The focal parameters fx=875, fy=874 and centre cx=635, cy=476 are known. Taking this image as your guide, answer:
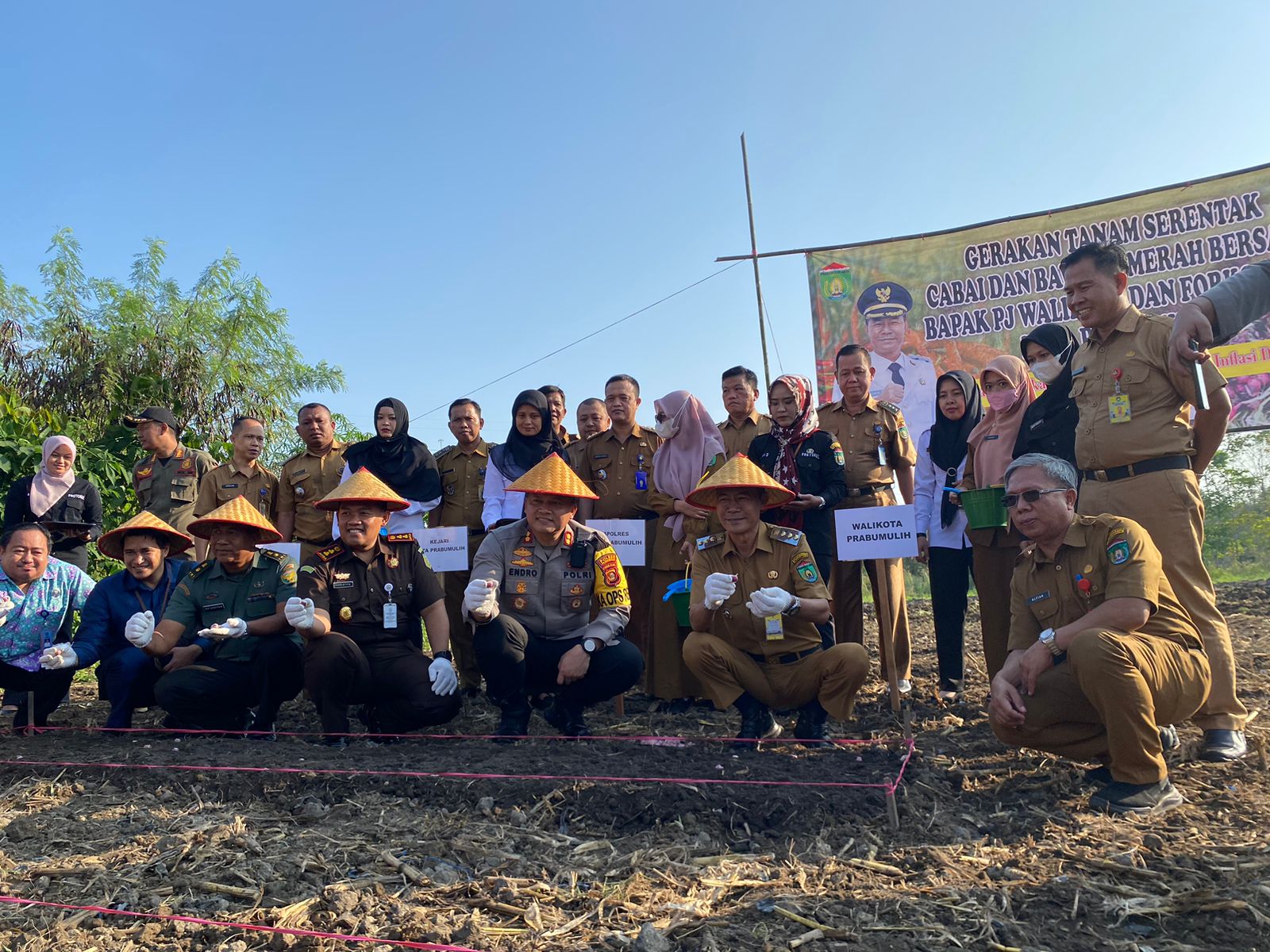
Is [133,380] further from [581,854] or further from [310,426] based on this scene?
[581,854]

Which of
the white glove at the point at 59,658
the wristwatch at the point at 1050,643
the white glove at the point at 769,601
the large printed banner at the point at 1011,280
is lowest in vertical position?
the wristwatch at the point at 1050,643

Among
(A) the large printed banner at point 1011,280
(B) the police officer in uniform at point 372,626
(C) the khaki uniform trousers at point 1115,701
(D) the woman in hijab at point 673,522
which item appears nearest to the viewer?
(C) the khaki uniform trousers at point 1115,701

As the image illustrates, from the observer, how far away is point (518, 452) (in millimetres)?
5695

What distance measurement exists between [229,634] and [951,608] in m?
3.88

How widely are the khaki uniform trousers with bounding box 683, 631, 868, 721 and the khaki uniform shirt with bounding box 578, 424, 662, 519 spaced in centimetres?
158

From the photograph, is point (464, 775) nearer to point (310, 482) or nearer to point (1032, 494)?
point (1032, 494)

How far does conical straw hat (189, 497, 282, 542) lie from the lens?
15.1 feet

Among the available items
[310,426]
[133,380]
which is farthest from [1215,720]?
[133,380]

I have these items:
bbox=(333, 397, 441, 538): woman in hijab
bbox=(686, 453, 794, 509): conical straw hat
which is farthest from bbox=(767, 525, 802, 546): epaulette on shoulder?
bbox=(333, 397, 441, 538): woman in hijab

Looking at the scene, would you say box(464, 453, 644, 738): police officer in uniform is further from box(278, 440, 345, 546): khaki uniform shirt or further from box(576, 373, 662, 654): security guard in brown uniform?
box(278, 440, 345, 546): khaki uniform shirt

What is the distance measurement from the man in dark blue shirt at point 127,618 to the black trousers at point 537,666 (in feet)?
5.42

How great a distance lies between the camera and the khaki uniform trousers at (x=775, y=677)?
3.93m

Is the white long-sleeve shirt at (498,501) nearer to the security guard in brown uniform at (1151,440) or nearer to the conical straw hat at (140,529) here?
the conical straw hat at (140,529)

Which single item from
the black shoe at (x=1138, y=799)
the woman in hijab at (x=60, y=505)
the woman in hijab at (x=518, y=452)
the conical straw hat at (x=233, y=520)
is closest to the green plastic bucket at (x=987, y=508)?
the black shoe at (x=1138, y=799)
